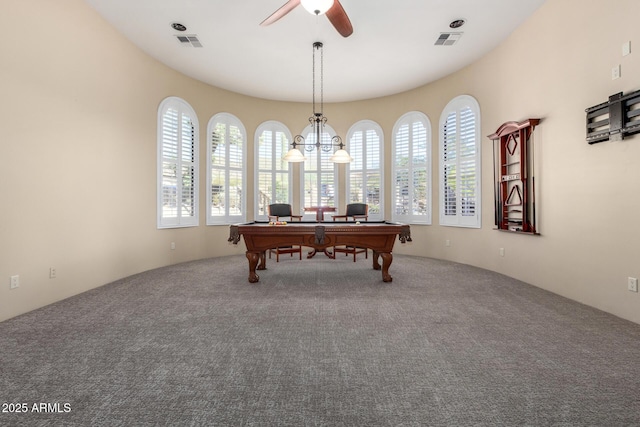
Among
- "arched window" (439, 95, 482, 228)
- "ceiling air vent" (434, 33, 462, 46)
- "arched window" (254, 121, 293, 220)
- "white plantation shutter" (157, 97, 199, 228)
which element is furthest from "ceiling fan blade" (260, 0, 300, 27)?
"arched window" (254, 121, 293, 220)

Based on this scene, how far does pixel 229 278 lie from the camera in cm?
459

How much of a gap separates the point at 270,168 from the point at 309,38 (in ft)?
10.5

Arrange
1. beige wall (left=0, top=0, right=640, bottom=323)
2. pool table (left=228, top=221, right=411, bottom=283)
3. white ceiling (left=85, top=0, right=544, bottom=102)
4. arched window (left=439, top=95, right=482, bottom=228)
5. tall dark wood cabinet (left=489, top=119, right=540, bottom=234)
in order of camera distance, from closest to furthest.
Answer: beige wall (left=0, top=0, right=640, bottom=323), white ceiling (left=85, top=0, right=544, bottom=102), pool table (left=228, top=221, right=411, bottom=283), tall dark wood cabinet (left=489, top=119, right=540, bottom=234), arched window (left=439, top=95, right=482, bottom=228)

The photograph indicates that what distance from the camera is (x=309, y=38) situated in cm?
458

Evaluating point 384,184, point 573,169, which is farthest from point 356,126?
point 573,169

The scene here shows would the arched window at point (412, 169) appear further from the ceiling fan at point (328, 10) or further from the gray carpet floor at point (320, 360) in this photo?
the ceiling fan at point (328, 10)

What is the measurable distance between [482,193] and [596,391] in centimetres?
400

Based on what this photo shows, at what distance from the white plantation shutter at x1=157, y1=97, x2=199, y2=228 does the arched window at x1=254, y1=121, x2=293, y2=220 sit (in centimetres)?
141

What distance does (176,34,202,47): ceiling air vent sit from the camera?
4547 mm

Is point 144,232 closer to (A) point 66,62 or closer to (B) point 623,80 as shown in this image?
(A) point 66,62

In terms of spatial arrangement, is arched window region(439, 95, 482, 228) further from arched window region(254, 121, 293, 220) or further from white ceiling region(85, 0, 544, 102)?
arched window region(254, 121, 293, 220)

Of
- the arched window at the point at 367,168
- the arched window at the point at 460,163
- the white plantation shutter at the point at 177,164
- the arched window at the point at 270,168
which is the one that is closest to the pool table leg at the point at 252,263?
the white plantation shutter at the point at 177,164

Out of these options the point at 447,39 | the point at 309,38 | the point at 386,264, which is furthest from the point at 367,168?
the point at 386,264

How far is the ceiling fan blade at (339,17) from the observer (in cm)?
278
